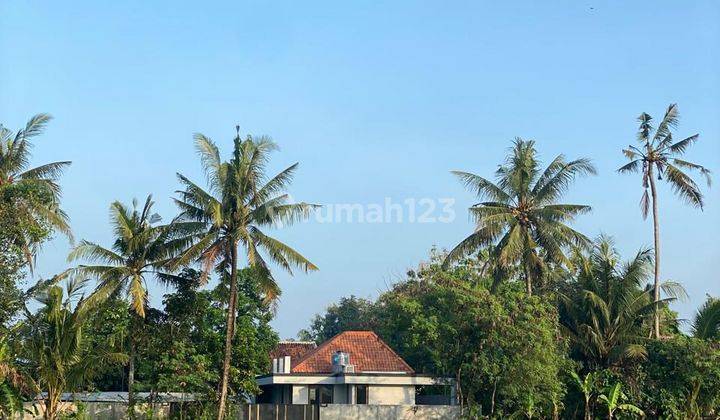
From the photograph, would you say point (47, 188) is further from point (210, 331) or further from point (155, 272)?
point (210, 331)

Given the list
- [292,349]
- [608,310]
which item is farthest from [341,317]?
[608,310]

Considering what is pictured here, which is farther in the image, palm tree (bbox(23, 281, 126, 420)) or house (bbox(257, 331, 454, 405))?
house (bbox(257, 331, 454, 405))

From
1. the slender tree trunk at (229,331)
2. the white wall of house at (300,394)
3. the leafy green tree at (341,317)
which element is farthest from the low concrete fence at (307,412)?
the leafy green tree at (341,317)

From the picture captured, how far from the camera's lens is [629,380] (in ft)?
121

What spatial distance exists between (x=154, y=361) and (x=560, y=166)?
60.5 ft

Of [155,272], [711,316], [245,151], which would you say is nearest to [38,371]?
[155,272]

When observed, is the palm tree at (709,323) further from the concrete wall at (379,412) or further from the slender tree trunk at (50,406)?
the slender tree trunk at (50,406)

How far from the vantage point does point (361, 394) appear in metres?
36.8

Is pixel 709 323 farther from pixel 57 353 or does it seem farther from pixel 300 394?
pixel 57 353

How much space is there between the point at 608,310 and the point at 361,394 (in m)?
10.9

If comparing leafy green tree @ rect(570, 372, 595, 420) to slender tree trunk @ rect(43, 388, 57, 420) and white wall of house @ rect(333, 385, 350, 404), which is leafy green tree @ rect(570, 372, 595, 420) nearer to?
white wall of house @ rect(333, 385, 350, 404)

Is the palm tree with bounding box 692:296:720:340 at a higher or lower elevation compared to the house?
higher

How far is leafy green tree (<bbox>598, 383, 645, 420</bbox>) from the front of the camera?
3556cm

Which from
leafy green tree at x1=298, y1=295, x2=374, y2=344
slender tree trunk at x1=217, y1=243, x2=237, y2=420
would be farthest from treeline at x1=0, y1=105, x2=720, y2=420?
leafy green tree at x1=298, y1=295, x2=374, y2=344
